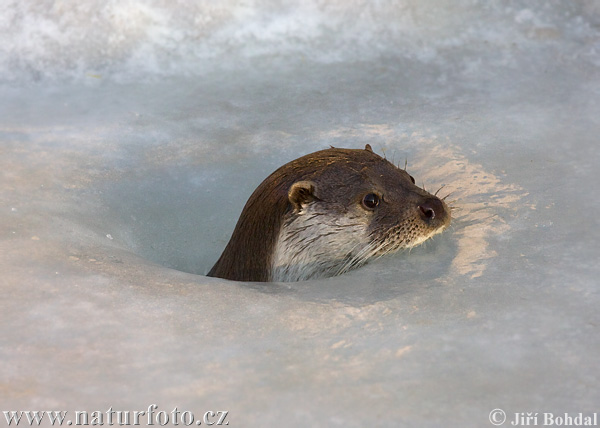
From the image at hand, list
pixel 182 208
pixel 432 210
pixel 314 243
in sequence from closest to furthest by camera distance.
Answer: pixel 432 210 → pixel 314 243 → pixel 182 208

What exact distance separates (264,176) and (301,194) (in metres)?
0.96

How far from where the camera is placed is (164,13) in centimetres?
522

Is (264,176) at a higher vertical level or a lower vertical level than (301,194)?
higher

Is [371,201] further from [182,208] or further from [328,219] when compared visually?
[182,208]

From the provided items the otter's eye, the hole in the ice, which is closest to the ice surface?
the hole in the ice

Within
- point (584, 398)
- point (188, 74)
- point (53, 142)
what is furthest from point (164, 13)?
point (584, 398)

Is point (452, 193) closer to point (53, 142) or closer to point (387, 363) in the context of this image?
point (387, 363)

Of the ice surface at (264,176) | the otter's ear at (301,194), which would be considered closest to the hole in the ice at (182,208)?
the ice surface at (264,176)

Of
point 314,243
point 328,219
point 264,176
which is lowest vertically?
point 314,243

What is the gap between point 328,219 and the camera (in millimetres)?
3170

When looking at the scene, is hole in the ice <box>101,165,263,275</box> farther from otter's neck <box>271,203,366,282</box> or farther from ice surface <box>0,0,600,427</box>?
otter's neck <box>271,203,366,282</box>

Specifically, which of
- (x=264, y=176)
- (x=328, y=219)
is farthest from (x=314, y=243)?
(x=264, y=176)

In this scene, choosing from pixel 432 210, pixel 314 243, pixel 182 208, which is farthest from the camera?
pixel 182 208

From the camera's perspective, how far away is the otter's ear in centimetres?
310
